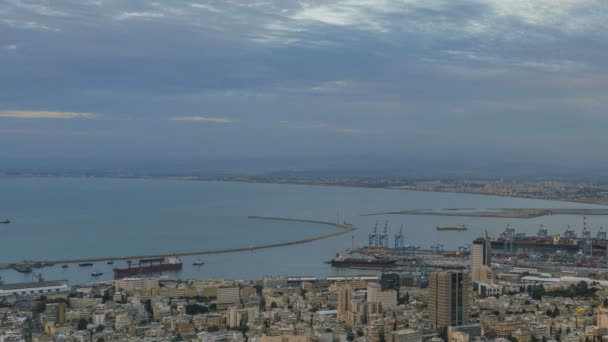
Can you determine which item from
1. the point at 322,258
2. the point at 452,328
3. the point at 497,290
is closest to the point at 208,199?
the point at 322,258

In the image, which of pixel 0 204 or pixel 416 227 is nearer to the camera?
pixel 416 227

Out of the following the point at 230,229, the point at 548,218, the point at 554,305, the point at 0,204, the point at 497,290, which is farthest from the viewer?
the point at 0,204

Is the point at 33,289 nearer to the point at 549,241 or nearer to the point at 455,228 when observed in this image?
the point at 549,241

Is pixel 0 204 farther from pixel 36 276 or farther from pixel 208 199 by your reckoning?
pixel 36 276

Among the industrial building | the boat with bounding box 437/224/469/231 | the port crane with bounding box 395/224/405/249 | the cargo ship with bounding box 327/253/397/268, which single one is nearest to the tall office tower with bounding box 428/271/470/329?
the industrial building

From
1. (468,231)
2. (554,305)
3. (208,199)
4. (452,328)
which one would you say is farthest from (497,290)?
(208,199)

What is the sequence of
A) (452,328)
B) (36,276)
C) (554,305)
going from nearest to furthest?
(452,328) < (554,305) < (36,276)
